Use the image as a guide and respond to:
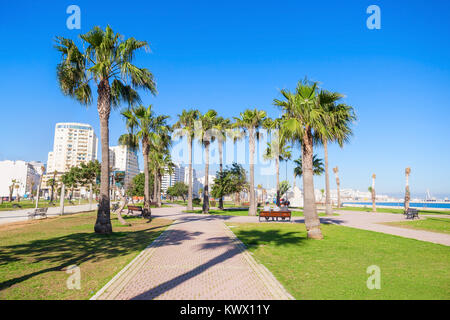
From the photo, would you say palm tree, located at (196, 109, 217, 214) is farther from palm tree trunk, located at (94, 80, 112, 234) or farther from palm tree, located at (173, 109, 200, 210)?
palm tree trunk, located at (94, 80, 112, 234)

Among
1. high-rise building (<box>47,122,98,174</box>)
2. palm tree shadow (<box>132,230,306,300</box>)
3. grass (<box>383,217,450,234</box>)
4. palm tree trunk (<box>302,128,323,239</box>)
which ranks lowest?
grass (<box>383,217,450,234</box>)

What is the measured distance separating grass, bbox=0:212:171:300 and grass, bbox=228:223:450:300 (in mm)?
Answer: 4104

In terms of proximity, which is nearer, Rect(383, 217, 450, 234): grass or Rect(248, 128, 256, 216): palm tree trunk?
Rect(383, 217, 450, 234): grass

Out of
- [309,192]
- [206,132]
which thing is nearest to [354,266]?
[309,192]

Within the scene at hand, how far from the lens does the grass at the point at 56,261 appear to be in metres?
5.24

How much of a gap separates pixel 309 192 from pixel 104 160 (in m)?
10.1

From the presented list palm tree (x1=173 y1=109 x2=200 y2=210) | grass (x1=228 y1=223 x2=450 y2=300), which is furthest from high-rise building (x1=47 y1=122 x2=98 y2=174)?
grass (x1=228 y1=223 x2=450 y2=300)

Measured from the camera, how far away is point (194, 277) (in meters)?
6.17

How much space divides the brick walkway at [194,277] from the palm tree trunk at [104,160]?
190 inches

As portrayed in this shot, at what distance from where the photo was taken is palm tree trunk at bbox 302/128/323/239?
39.5 ft

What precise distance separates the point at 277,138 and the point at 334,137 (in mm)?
2554

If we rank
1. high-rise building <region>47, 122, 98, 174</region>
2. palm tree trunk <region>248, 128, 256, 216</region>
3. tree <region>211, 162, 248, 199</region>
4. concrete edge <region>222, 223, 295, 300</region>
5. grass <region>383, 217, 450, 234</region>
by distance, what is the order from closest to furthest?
concrete edge <region>222, 223, 295, 300</region>, grass <region>383, 217, 450, 234</region>, palm tree trunk <region>248, 128, 256, 216</region>, tree <region>211, 162, 248, 199</region>, high-rise building <region>47, 122, 98, 174</region>

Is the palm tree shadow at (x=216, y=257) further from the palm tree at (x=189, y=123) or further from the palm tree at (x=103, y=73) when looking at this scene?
the palm tree at (x=189, y=123)

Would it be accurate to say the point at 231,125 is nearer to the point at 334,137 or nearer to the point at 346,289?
the point at 334,137
